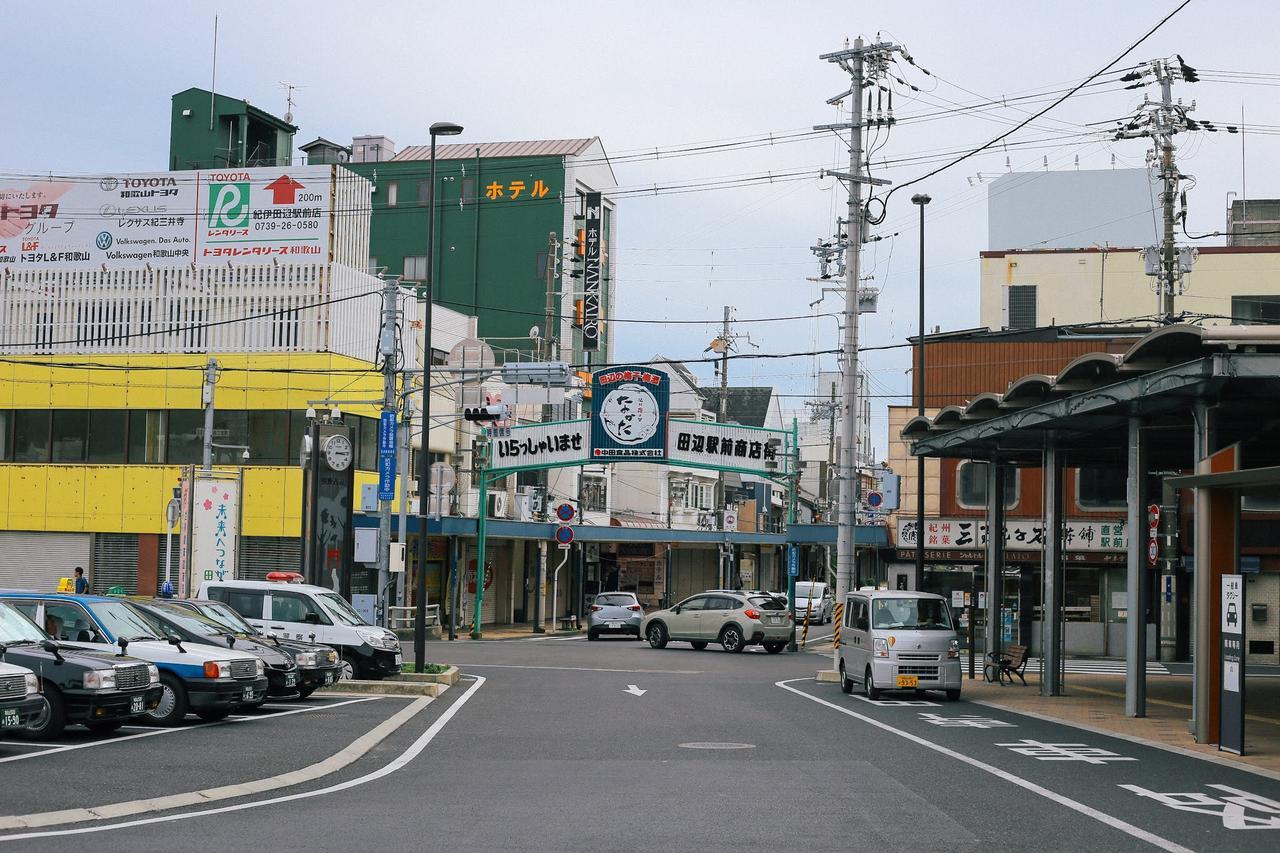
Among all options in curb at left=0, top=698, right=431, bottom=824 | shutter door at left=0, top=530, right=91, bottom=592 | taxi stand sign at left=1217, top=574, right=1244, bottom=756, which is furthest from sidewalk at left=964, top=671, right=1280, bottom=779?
shutter door at left=0, top=530, right=91, bottom=592

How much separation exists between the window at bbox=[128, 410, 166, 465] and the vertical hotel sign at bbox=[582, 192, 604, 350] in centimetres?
1820

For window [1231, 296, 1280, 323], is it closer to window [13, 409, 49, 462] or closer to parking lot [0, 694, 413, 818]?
parking lot [0, 694, 413, 818]

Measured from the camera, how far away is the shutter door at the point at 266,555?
45.0 metres

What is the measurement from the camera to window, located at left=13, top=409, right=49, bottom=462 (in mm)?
48000

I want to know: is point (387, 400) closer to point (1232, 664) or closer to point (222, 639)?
point (222, 639)

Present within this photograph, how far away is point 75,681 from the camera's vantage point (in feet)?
53.0

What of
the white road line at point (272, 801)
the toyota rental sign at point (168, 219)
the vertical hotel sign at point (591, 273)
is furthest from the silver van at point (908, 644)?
the vertical hotel sign at point (591, 273)

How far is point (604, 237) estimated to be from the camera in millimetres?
71562

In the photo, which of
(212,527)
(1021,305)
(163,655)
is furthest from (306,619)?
(1021,305)

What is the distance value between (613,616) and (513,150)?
101ft

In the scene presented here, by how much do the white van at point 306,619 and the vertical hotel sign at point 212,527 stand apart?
9076mm

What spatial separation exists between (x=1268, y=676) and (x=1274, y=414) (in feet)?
44.8

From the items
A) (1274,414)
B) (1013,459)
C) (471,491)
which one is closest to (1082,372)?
(1274,414)

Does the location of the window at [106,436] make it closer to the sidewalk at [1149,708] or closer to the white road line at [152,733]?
the white road line at [152,733]
